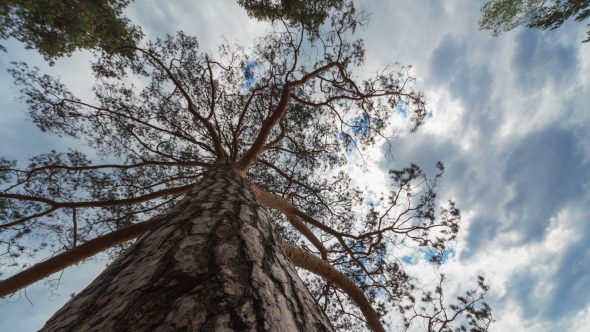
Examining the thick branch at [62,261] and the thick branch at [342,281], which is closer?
the thick branch at [62,261]

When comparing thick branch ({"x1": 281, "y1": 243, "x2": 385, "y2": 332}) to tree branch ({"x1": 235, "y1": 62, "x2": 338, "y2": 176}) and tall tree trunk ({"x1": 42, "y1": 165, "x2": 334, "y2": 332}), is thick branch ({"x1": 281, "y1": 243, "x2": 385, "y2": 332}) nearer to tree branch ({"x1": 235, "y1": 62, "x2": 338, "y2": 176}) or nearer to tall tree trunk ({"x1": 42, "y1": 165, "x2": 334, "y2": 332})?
tree branch ({"x1": 235, "y1": 62, "x2": 338, "y2": 176})

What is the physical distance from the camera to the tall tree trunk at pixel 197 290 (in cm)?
54

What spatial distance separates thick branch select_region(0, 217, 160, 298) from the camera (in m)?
2.43

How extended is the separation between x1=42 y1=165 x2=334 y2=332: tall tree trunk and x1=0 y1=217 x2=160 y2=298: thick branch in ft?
6.20

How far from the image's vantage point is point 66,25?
3689mm

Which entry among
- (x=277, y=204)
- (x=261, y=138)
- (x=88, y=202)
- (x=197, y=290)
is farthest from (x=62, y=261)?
(x=197, y=290)

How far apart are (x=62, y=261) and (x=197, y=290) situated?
10.4 ft

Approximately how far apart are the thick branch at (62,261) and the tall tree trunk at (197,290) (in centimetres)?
189

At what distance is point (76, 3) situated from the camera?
365 cm

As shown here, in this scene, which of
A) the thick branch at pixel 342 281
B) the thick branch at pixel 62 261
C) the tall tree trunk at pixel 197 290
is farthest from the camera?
the thick branch at pixel 342 281

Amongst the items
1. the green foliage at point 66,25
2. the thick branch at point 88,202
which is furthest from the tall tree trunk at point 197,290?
the green foliage at point 66,25

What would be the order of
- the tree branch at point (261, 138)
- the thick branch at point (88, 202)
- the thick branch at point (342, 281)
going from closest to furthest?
1. the thick branch at point (342, 281)
2. the thick branch at point (88, 202)
3. the tree branch at point (261, 138)

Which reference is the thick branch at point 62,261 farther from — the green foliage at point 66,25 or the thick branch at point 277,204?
the green foliage at point 66,25

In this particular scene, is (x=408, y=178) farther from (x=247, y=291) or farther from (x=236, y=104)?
(x=247, y=291)
